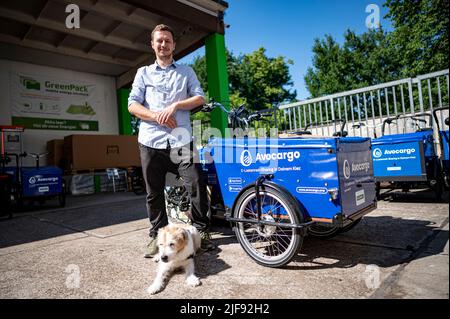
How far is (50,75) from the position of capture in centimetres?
1073

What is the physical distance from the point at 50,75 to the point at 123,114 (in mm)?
2979

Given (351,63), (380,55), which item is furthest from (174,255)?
(351,63)

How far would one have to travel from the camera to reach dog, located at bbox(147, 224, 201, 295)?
1846 mm

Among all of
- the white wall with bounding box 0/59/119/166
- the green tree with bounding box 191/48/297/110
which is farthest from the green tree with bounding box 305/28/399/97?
the white wall with bounding box 0/59/119/166

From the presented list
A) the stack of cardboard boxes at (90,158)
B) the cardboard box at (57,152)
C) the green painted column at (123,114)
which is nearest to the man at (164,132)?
the stack of cardboard boxes at (90,158)

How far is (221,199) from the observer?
8.76 feet

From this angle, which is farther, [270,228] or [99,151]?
[99,151]

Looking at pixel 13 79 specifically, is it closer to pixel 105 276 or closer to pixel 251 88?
pixel 105 276

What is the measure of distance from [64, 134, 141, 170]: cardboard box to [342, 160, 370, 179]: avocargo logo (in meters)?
9.14

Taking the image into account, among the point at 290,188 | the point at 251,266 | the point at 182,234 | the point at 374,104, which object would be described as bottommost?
the point at 251,266

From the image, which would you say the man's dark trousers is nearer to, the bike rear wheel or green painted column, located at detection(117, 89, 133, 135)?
the bike rear wheel

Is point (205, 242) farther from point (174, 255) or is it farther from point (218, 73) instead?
point (218, 73)

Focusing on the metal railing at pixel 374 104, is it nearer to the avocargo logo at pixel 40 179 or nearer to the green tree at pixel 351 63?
the avocargo logo at pixel 40 179
